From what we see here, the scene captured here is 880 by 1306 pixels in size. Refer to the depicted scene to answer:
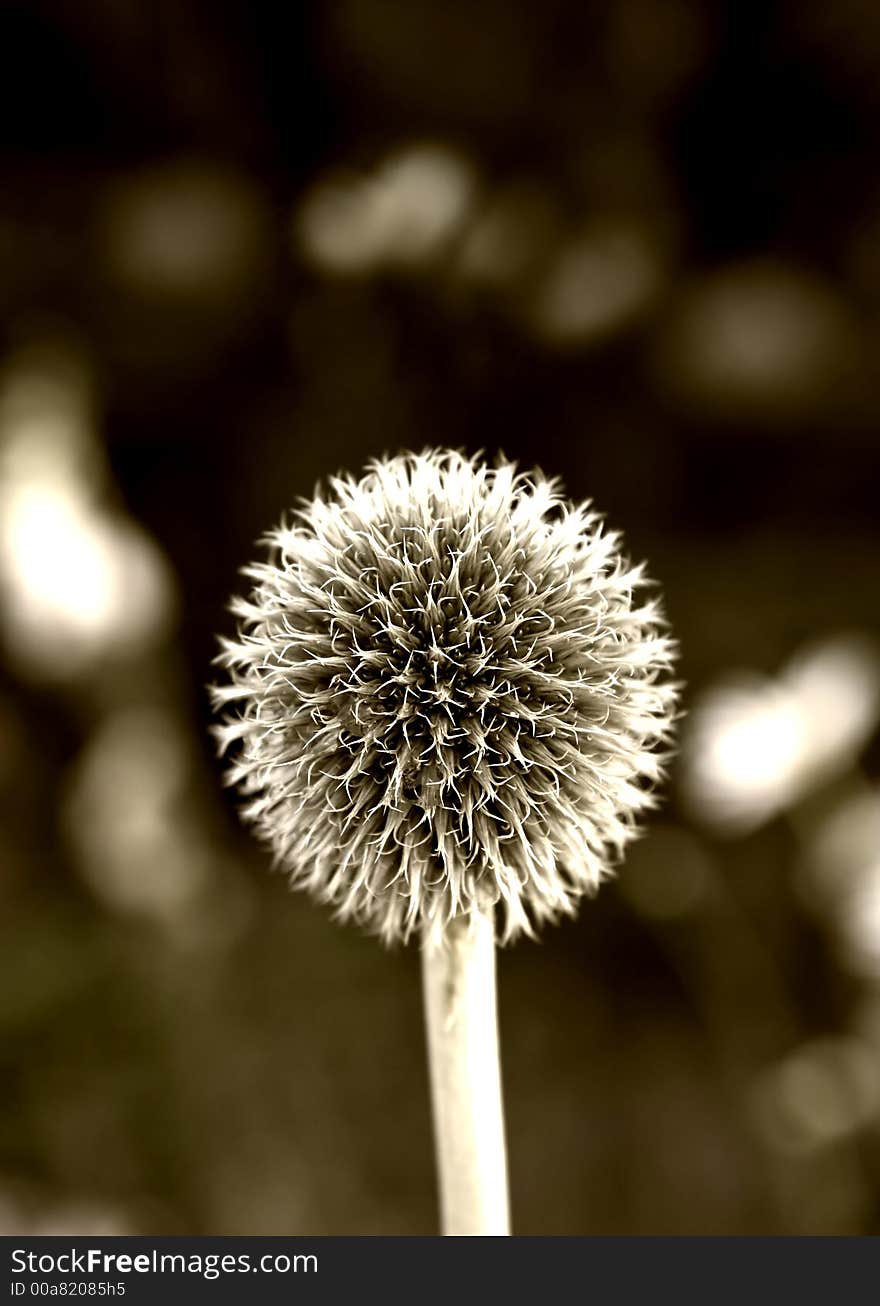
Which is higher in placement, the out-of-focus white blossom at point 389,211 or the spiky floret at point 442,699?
the out-of-focus white blossom at point 389,211

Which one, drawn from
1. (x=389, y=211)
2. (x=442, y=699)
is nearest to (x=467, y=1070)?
(x=442, y=699)

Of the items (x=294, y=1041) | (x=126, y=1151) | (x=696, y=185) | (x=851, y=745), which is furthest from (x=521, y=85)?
(x=126, y=1151)

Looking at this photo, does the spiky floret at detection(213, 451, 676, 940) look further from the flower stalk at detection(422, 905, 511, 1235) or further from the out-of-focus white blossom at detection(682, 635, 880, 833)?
the out-of-focus white blossom at detection(682, 635, 880, 833)

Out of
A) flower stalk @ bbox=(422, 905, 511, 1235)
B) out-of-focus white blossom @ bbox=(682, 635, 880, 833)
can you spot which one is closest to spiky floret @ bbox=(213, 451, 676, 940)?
flower stalk @ bbox=(422, 905, 511, 1235)

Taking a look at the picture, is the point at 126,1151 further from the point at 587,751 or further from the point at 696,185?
the point at 696,185

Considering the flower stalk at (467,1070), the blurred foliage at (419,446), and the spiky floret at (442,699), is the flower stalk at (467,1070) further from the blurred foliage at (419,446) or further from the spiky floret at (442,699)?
the blurred foliage at (419,446)

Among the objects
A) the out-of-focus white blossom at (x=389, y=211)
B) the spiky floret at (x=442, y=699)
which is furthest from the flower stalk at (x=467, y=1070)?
the out-of-focus white blossom at (x=389, y=211)
